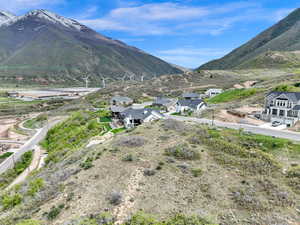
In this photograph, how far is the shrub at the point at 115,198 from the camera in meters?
16.2

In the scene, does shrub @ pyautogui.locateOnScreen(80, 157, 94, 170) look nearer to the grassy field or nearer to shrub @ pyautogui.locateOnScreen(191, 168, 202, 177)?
the grassy field

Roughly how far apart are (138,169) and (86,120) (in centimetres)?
4749

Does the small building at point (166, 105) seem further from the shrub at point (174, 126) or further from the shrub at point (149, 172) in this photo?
the shrub at point (149, 172)

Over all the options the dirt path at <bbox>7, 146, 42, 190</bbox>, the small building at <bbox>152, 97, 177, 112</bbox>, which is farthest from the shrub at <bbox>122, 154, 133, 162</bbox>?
the small building at <bbox>152, 97, 177, 112</bbox>

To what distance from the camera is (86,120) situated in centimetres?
6444

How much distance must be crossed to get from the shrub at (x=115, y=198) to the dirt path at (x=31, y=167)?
27.5 meters

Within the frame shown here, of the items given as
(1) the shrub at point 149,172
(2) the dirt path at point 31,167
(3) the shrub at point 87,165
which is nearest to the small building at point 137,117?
(2) the dirt path at point 31,167

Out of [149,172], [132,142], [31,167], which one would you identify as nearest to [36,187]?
[132,142]

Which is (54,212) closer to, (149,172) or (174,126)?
(149,172)

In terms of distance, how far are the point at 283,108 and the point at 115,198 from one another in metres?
43.5

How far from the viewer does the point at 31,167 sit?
4459 centimetres

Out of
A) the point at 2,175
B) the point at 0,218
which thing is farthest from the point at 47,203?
the point at 2,175

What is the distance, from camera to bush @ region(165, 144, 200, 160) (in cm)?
2352

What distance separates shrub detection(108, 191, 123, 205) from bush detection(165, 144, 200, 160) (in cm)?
892
